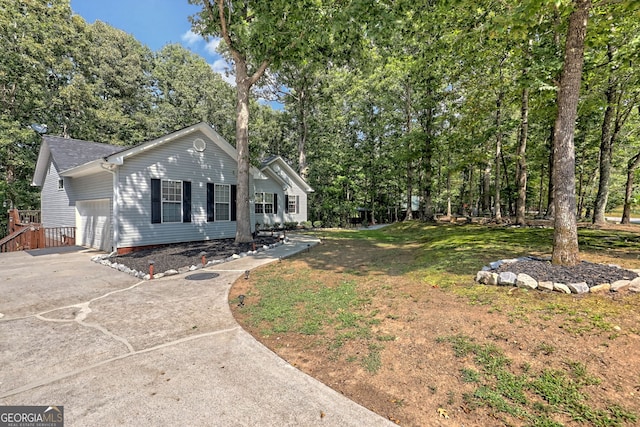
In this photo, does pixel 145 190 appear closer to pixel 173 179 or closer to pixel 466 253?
pixel 173 179

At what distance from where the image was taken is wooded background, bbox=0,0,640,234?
787cm

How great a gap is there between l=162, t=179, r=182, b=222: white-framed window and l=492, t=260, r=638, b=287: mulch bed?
1221 centimetres

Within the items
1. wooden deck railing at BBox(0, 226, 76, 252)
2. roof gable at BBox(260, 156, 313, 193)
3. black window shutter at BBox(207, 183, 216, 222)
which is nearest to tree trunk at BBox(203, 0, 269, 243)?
black window shutter at BBox(207, 183, 216, 222)

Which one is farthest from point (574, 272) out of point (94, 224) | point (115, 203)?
point (94, 224)

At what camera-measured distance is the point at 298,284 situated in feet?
21.6

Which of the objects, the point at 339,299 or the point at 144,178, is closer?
the point at 339,299

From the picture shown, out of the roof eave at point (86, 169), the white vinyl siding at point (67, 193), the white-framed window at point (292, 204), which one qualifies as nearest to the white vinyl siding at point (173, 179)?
the roof eave at point (86, 169)

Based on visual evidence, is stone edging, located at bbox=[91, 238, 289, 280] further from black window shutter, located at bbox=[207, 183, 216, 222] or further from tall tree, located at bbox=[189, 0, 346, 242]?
black window shutter, located at bbox=[207, 183, 216, 222]

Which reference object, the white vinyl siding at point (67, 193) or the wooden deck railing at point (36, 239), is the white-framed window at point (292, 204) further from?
the wooden deck railing at point (36, 239)

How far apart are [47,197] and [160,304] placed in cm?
1726

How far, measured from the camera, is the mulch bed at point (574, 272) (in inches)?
177

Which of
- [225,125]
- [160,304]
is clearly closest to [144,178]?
Result: [160,304]

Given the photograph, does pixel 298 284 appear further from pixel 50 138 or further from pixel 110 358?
pixel 50 138

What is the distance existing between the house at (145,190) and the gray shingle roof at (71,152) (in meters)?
0.04
